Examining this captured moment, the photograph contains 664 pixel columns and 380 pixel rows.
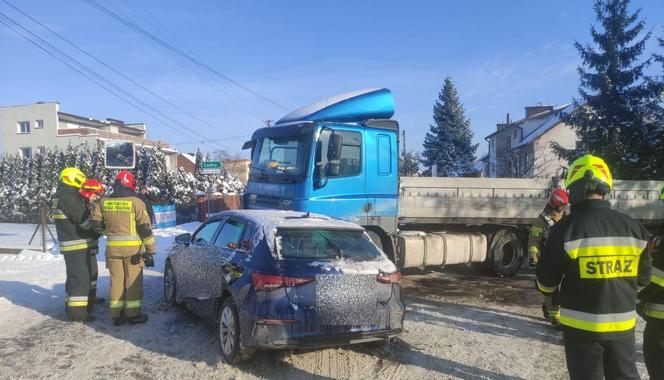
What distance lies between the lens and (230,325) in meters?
4.68

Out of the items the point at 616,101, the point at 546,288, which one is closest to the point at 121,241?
the point at 546,288

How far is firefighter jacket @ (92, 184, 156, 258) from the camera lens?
6039mm

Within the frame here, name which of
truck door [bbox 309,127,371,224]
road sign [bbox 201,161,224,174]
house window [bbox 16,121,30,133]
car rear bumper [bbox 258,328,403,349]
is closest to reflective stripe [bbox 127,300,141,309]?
car rear bumper [bbox 258,328,403,349]

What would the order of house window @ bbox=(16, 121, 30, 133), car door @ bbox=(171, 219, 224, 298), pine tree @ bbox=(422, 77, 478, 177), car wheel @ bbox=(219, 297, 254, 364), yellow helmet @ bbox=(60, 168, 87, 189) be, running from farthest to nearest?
1. house window @ bbox=(16, 121, 30, 133)
2. pine tree @ bbox=(422, 77, 478, 177)
3. yellow helmet @ bbox=(60, 168, 87, 189)
4. car door @ bbox=(171, 219, 224, 298)
5. car wheel @ bbox=(219, 297, 254, 364)

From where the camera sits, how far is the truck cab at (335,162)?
7.37 m

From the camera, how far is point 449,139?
33.0 m

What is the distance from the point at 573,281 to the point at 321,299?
6.98 ft

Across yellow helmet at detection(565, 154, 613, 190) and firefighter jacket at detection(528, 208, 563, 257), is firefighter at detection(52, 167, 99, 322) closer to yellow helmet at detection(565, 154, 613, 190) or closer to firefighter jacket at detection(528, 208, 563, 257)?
yellow helmet at detection(565, 154, 613, 190)

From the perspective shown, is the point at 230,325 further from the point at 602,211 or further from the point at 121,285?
the point at 602,211

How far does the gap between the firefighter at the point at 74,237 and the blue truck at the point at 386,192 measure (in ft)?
8.92

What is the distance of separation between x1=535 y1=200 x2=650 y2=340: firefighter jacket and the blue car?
75.9 inches

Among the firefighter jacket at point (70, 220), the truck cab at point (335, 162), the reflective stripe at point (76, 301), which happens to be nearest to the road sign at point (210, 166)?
the truck cab at point (335, 162)

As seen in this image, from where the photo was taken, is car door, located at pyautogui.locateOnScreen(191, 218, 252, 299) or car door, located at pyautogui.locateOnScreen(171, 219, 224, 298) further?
car door, located at pyautogui.locateOnScreen(171, 219, 224, 298)

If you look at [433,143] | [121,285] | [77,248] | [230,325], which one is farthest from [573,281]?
[433,143]
